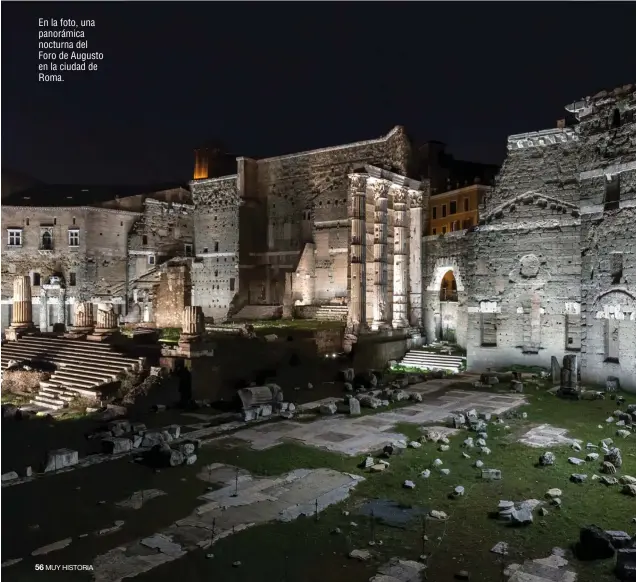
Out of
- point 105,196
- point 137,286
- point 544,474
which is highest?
point 105,196

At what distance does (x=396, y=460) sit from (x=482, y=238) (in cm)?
1502

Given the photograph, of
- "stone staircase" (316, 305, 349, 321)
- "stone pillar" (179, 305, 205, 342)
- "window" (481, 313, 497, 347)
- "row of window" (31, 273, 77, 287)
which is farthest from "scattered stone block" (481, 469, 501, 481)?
"row of window" (31, 273, 77, 287)

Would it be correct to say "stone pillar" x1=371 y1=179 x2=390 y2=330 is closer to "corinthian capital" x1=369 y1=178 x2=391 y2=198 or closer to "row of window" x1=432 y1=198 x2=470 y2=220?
"corinthian capital" x1=369 y1=178 x2=391 y2=198

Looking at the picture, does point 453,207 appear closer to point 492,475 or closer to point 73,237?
point 73,237

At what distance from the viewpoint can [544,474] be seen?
33.2ft

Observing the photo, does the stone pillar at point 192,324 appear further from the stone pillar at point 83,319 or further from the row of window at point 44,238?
the row of window at point 44,238

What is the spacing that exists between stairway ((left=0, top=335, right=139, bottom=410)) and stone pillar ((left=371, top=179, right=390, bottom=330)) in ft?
40.6

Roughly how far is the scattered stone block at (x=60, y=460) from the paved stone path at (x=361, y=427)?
11.5 ft

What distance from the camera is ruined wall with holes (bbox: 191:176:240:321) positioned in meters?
39.2

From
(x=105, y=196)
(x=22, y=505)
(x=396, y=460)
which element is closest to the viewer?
(x=22, y=505)

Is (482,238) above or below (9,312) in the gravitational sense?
above

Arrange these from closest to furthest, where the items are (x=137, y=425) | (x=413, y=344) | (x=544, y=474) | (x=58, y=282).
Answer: (x=544, y=474) < (x=137, y=425) < (x=413, y=344) < (x=58, y=282)

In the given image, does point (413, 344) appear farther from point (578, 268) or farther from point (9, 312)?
point (9, 312)

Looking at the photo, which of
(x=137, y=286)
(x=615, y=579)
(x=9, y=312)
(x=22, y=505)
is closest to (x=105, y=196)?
(x=137, y=286)
